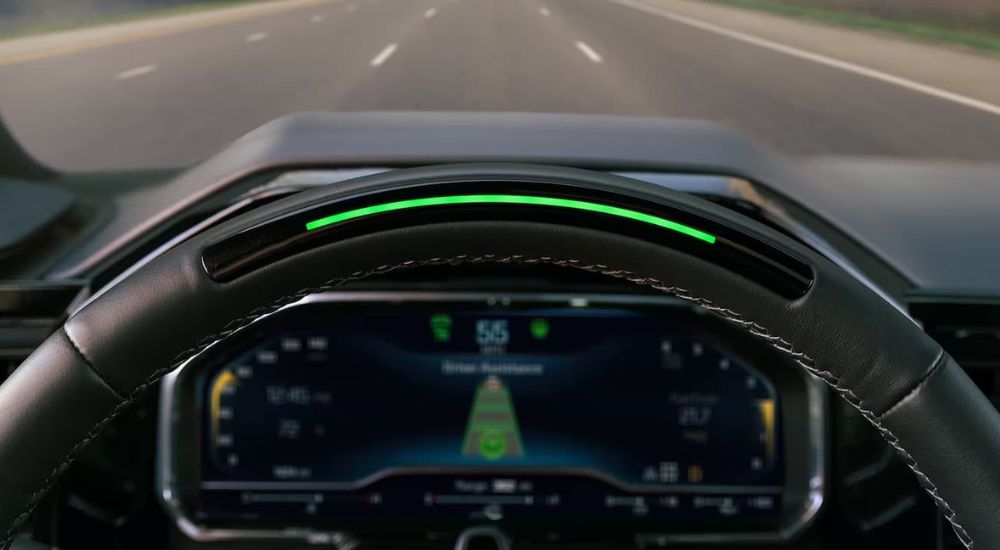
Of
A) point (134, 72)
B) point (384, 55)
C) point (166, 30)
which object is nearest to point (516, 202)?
point (384, 55)

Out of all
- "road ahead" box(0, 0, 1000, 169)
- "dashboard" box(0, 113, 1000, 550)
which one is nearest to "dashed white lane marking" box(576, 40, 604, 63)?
"road ahead" box(0, 0, 1000, 169)

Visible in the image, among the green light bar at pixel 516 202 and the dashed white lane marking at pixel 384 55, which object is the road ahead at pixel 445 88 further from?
the green light bar at pixel 516 202

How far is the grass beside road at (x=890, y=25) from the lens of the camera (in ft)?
10.9

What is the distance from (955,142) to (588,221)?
2.46m

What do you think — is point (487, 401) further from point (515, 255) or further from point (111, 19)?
point (111, 19)

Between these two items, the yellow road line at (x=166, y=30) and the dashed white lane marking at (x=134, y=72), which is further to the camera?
the dashed white lane marking at (x=134, y=72)

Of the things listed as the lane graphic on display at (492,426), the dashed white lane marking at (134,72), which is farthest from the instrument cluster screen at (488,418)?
the dashed white lane marking at (134,72)

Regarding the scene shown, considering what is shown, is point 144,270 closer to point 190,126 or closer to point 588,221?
point 588,221

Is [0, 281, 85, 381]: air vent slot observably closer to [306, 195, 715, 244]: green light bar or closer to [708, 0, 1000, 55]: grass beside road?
[306, 195, 715, 244]: green light bar

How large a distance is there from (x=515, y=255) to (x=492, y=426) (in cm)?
146

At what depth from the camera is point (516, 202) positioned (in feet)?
4.02

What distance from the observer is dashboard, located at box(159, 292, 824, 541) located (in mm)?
2596

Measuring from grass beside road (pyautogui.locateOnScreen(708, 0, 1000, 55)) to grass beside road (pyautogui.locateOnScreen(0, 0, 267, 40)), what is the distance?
199cm

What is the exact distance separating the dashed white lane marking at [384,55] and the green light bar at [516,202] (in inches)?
99.2
